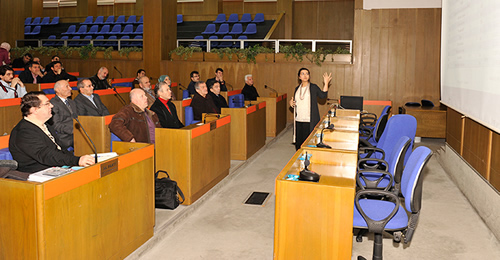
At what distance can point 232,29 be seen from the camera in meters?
14.8

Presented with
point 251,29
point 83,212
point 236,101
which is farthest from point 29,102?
point 251,29

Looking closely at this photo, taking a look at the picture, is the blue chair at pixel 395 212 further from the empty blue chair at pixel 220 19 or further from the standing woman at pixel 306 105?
the empty blue chair at pixel 220 19

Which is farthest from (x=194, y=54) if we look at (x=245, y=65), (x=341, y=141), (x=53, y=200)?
(x=53, y=200)

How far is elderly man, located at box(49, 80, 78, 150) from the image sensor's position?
5.46m

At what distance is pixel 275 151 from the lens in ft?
26.2

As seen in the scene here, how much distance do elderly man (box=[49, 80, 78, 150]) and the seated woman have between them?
1.08m

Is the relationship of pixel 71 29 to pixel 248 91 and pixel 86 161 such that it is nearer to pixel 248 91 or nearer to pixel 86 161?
pixel 248 91

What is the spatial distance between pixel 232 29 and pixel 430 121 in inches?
303

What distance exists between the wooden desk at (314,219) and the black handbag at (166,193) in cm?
173

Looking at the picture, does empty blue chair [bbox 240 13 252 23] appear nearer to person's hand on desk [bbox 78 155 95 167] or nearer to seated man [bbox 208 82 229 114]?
seated man [bbox 208 82 229 114]

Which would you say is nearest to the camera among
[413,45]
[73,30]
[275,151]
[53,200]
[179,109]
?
[53,200]

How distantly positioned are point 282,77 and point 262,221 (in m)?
7.04

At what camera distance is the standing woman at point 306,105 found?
6.11m

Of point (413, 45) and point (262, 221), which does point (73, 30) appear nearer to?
point (413, 45)
